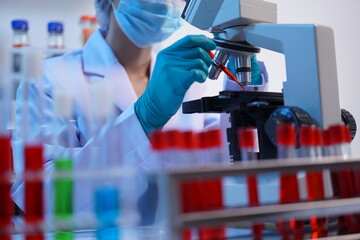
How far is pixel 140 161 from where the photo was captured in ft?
4.06

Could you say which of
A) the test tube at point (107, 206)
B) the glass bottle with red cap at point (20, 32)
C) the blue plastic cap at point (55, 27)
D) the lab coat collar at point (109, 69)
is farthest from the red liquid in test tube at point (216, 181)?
the blue plastic cap at point (55, 27)

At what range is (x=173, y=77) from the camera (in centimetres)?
119

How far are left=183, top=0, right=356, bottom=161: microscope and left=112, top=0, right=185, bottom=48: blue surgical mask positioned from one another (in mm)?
499

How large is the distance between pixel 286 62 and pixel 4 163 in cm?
58

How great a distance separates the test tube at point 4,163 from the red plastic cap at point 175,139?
189 millimetres

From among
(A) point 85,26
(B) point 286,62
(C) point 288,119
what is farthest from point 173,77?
(A) point 85,26

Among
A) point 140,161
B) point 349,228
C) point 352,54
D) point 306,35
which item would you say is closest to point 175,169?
point 349,228

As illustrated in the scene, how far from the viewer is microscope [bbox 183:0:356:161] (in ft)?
2.70

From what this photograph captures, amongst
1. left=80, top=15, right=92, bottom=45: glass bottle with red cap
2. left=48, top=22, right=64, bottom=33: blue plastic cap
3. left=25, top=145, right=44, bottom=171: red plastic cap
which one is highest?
left=80, top=15, right=92, bottom=45: glass bottle with red cap

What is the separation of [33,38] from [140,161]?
170cm

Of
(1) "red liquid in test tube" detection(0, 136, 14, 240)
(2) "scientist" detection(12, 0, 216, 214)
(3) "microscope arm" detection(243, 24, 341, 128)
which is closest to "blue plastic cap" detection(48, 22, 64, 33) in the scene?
(2) "scientist" detection(12, 0, 216, 214)

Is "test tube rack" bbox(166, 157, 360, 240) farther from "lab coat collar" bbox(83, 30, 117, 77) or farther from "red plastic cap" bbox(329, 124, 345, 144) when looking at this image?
"lab coat collar" bbox(83, 30, 117, 77)

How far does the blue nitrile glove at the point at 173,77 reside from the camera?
1.18 metres

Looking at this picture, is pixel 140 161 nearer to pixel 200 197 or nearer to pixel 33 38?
pixel 200 197
